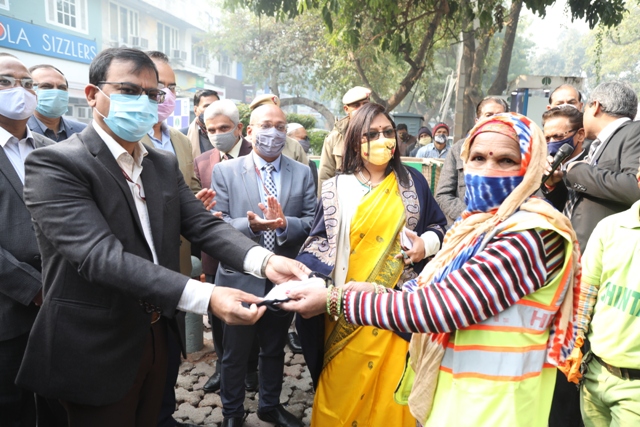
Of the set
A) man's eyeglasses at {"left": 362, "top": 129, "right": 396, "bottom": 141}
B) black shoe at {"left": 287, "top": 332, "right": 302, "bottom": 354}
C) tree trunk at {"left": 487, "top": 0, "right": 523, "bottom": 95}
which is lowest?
black shoe at {"left": 287, "top": 332, "right": 302, "bottom": 354}

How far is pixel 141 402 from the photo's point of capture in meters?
2.28

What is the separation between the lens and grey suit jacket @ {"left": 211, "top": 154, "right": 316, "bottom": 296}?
3455mm

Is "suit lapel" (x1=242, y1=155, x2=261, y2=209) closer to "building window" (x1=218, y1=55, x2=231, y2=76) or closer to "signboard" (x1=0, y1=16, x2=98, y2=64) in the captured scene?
"signboard" (x1=0, y1=16, x2=98, y2=64)

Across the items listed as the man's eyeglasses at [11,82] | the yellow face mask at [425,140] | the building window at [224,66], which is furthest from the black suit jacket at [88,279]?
the building window at [224,66]

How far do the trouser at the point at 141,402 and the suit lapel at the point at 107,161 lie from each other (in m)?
0.54

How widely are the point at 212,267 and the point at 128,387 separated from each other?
1944 mm

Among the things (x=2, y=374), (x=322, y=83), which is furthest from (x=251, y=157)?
(x=322, y=83)

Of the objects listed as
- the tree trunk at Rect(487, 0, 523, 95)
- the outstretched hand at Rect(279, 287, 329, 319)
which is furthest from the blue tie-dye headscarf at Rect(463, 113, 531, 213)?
the tree trunk at Rect(487, 0, 523, 95)

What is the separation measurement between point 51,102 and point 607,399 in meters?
4.11

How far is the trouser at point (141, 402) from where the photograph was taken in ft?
6.63

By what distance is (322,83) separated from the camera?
20984 mm

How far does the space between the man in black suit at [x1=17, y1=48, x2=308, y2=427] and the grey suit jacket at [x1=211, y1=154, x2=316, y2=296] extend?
1.19m

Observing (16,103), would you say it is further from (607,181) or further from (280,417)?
(607,181)

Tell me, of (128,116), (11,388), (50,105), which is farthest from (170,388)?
(50,105)
